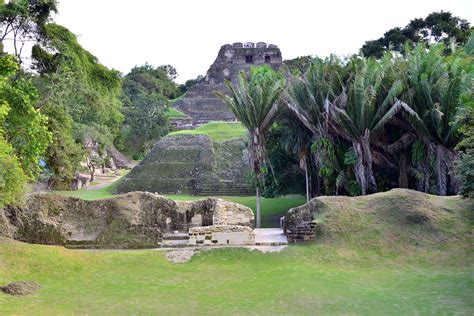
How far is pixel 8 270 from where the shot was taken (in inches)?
386

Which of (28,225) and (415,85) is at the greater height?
(415,85)

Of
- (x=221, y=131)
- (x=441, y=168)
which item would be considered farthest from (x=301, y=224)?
(x=221, y=131)

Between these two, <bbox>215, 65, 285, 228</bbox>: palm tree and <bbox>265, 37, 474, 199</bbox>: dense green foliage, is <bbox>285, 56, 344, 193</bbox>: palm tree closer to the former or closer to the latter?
<bbox>265, 37, 474, 199</bbox>: dense green foliage

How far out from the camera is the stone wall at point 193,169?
26938 millimetres

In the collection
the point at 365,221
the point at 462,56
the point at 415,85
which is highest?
the point at 462,56

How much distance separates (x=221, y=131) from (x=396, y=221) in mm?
22782

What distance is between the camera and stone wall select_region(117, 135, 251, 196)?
26.9m

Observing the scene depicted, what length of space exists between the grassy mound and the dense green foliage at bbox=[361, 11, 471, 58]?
22.0m

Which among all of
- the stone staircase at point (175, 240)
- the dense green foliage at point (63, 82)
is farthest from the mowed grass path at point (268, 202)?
the dense green foliage at point (63, 82)

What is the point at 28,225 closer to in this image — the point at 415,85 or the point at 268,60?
the point at 415,85

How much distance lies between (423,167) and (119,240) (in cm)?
969

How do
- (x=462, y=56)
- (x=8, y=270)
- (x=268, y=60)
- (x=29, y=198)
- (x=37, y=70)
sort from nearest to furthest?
(x=8, y=270) < (x=29, y=198) < (x=37, y=70) < (x=462, y=56) < (x=268, y=60)

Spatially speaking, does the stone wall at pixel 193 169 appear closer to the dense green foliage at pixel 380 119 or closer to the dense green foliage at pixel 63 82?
the dense green foliage at pixel 380 119

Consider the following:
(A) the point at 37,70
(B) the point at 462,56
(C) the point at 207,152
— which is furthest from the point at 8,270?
(C) the point at 207,152
